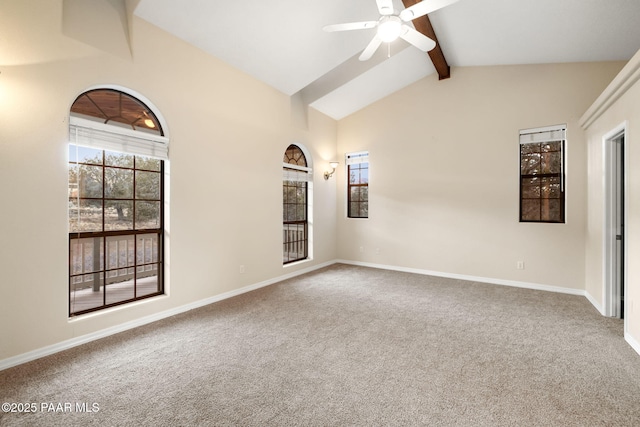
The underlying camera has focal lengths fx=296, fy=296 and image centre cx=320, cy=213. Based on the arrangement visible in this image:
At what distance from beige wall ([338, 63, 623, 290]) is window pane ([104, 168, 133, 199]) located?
420cm

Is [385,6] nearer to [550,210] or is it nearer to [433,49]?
[433,49]

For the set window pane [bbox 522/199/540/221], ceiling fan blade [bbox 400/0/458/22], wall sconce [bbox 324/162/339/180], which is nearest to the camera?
ceiling fan blade [bbox 400/0/458/22]

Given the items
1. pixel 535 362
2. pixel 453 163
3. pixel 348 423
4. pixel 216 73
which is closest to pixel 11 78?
pixel 216 73

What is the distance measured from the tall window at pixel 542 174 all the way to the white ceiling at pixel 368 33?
1088mm

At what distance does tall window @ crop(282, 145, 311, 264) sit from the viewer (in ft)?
18.5

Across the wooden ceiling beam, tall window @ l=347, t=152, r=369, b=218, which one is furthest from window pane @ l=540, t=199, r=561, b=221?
tall window @ l=347, t=152, r=369, b=218

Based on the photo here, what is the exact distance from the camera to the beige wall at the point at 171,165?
240cm

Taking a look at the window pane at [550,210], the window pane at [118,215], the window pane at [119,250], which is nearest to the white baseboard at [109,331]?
the window pane at [118,215]

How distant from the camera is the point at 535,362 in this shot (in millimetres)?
2445

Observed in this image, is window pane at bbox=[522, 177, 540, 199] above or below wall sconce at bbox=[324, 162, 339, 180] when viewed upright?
below

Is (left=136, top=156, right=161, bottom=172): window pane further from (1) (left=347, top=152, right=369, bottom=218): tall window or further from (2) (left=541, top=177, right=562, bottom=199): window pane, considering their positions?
(2) (left=541, top=177, right=562, bottom=199): window pane

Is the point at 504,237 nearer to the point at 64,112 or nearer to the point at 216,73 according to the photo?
the point at 216,73

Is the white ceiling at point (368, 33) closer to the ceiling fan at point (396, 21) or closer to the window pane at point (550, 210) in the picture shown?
the ceiling fan at point (396, 21)

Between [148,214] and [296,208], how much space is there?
2.78m
